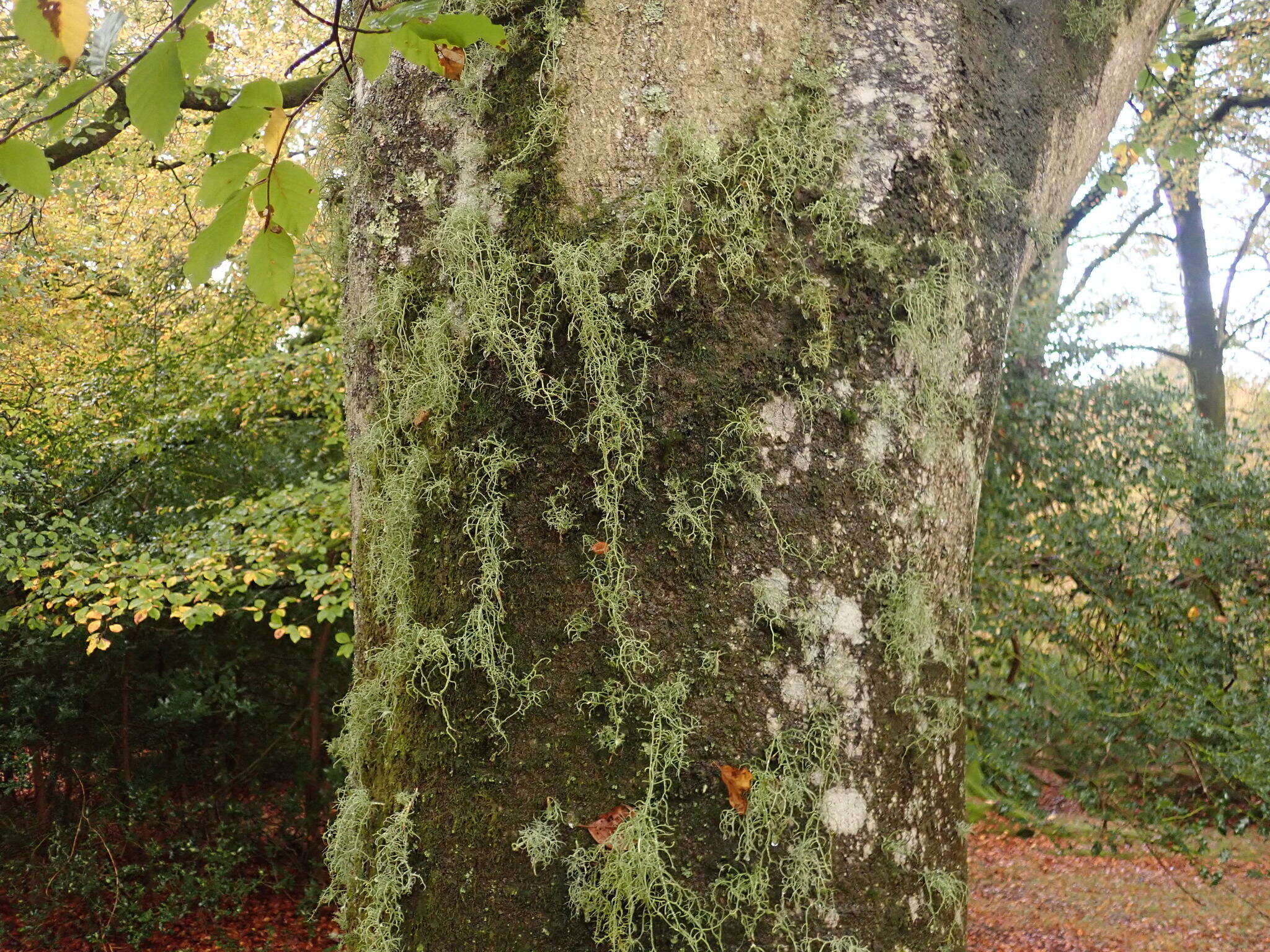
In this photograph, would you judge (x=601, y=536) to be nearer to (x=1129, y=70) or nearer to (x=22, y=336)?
(x=1129, y=70)

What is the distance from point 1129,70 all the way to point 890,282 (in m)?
1.09

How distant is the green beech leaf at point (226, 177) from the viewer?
121 cm

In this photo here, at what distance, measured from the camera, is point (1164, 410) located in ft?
17.5

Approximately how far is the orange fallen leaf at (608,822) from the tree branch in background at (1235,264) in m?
15.8

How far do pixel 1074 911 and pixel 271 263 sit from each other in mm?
8761

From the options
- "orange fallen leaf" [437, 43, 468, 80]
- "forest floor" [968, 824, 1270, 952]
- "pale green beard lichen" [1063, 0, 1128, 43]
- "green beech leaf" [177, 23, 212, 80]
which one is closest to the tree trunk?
"forest floor" [968, 824, 1270, 952]

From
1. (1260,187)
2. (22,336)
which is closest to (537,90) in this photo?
(22,336)

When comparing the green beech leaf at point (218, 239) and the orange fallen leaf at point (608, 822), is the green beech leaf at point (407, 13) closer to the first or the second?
the green beech leaf at point (218, 239)

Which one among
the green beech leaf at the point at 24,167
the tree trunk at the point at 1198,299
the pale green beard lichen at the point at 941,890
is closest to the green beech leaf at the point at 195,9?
the green beech leaf at the point at 24,167

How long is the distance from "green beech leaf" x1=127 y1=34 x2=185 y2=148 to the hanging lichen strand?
360 millimetres

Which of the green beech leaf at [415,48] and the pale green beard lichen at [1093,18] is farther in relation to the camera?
the pale green beard lichen at [1093,18]

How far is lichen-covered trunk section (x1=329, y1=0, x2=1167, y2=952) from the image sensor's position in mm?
1130

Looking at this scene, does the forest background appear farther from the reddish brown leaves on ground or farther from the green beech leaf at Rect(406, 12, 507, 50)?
the green beech leaf at Rect(406, 12, 507, 50)

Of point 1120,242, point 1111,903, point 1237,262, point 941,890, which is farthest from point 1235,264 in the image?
point 941,890
